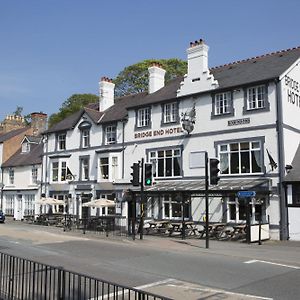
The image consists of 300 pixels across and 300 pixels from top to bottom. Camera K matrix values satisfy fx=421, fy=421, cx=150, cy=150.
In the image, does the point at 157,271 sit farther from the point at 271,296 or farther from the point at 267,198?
the point at 267,198

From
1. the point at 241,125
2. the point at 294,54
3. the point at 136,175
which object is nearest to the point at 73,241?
the point at 136,175

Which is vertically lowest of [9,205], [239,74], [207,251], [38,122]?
[207,251]

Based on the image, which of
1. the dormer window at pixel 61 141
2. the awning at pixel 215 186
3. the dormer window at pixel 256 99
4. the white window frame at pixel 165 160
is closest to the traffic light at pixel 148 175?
the awning at pixel 215 186

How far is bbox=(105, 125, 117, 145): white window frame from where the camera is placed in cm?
3394

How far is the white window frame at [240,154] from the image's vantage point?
82.0 feet

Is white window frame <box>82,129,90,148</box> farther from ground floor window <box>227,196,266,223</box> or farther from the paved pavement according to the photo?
ground floor window <box>227,196,266,223</box>

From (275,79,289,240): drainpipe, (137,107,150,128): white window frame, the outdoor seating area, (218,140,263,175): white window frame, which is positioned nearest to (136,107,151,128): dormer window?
(137,107,150,128): white window frame

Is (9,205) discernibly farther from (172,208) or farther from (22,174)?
(172,208)

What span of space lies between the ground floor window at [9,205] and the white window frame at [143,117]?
19977 mm

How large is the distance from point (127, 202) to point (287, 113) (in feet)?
43.6

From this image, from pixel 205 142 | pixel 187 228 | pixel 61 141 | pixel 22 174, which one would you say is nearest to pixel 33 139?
pixel 22 174

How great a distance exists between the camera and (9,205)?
4531 centimetres

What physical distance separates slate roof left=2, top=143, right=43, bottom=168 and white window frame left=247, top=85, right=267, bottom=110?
23.5 metres

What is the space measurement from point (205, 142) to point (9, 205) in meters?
A: 26.7
